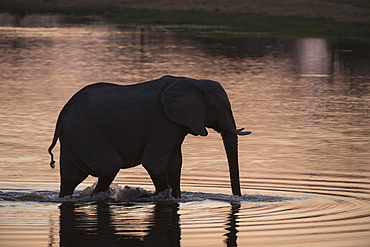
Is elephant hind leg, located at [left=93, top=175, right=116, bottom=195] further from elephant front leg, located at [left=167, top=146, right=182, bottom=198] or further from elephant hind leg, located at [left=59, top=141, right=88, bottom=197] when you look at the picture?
elephant front leg, located at [left=167, top=146, right=182, bottom=198]

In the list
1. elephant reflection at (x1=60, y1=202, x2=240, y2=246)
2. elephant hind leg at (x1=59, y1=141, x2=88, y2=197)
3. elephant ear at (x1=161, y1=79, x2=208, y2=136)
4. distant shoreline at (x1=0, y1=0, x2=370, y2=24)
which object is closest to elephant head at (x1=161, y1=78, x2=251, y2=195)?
elephant ear at (x1=161, y1=79, x2=208, y2=136)

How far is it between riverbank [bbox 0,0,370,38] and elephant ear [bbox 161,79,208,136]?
113 ft

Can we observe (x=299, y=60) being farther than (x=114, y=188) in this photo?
Yes

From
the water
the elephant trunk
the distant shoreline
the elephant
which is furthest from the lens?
the distant shoreline

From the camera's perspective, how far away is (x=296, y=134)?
15984 mm

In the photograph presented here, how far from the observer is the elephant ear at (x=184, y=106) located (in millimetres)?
10781

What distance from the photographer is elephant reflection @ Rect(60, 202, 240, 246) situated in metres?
8.86

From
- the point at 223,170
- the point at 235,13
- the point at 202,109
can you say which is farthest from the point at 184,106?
the point at 235,13

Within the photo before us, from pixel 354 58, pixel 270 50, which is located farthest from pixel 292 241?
pixel 270 50

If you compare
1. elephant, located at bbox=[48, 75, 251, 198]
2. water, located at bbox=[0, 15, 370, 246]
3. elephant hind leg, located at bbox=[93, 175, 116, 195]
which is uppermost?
elephant, located at bbox=[48, 75, 251, 198]

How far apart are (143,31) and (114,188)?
119ft

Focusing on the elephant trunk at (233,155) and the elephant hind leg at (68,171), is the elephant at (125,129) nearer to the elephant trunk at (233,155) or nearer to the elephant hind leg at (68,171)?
the elephant hind leg at (68,171)

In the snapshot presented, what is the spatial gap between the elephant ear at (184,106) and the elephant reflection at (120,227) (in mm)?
818

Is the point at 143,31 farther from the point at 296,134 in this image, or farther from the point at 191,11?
the point at 296,134
